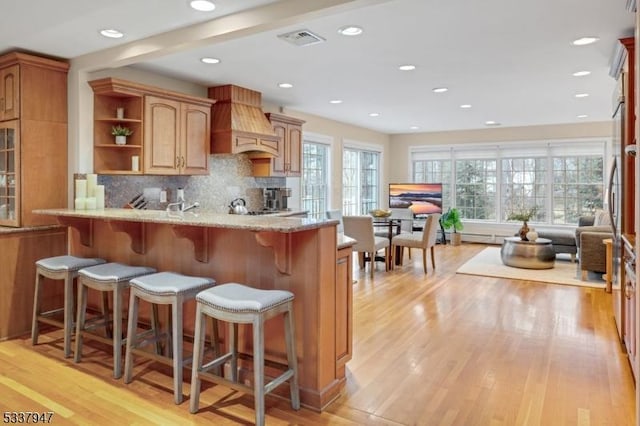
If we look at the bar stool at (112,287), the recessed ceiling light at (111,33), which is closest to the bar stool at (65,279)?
the bar stool at (112,287)

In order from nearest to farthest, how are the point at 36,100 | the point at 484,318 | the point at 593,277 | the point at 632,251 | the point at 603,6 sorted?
the point at 632,251 < the point at 603,6 < the point at 36,100 < the point at 484,318 < the point at 593,277

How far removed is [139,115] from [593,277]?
6.10 m

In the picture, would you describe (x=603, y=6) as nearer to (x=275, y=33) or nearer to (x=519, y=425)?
(x=275, y=33)

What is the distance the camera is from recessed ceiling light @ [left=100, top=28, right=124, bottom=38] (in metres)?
3.38

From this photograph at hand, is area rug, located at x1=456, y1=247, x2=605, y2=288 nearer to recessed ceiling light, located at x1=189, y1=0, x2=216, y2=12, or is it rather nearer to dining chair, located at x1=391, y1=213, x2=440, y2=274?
dining chair, located at x1=391, y1=213, x2=440, y2=274

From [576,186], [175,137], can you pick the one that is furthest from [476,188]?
[175,137]

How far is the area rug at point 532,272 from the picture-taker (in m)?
5.90

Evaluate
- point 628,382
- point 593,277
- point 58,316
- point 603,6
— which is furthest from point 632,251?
point 58,316

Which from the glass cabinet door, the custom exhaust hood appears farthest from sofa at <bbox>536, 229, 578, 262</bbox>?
the glass cabinet door

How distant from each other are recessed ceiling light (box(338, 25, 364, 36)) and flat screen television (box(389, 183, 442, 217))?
652cm

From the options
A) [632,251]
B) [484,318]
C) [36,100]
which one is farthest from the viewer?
[484,318]

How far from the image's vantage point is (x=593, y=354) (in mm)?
3410

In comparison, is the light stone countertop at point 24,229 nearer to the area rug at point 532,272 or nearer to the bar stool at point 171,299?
the bar stool at point 171,299

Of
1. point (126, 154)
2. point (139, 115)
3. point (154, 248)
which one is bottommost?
point (154, 248)
